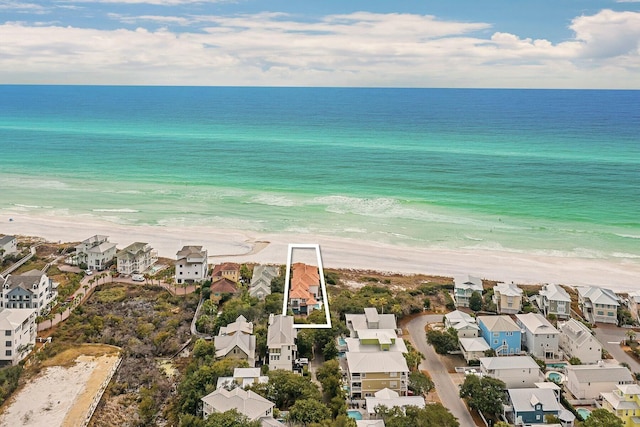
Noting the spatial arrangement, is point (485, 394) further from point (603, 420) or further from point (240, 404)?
point (240, 404)

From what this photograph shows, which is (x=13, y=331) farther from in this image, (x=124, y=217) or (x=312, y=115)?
(x=312, y=115)

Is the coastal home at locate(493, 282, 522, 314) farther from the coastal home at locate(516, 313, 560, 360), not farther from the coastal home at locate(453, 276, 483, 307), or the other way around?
the coastal home at locate(516, 313, 560, 360)

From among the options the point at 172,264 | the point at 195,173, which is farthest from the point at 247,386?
the point at 195,173

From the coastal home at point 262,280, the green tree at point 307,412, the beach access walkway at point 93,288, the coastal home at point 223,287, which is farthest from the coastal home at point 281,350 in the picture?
the beach access walkway at point 93,288

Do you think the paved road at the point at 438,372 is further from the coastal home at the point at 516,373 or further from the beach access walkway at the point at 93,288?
the beach access walkway at the point at 93,288

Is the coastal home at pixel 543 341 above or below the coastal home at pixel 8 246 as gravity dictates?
above

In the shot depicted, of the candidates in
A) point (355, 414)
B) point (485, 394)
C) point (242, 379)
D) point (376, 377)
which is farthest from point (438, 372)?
point (242, 379)
